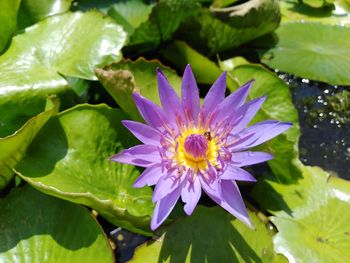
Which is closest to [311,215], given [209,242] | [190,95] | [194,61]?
[209,242]

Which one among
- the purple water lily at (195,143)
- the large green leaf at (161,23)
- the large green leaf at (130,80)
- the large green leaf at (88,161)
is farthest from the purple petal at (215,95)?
the large green leaf at (161,23)

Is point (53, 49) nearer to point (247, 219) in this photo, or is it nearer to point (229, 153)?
point (229, 153)

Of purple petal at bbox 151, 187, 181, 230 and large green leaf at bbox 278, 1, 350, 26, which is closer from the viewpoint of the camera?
purple petal at bbox 151, 187, 181, 230

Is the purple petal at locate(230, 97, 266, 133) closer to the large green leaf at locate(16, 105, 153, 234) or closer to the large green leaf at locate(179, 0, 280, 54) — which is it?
the large green leaf at locate(16, 105, 153, 234)

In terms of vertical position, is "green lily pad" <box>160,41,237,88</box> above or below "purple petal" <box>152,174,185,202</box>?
below

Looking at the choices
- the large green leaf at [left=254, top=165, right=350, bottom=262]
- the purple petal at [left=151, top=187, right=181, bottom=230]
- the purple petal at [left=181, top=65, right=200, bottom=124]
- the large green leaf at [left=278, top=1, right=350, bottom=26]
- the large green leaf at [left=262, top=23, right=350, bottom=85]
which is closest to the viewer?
the purple petal at [left=151, top=187, right=181, bottom=230]

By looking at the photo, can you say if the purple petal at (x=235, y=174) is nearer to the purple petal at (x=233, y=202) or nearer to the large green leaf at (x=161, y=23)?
the purple petal at (x=233, y=202)

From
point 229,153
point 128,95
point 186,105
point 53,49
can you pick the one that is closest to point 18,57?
point 53,49

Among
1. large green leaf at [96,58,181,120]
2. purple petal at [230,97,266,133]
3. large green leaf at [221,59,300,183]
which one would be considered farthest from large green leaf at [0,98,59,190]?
large green leaf at [221,59,300,183]
